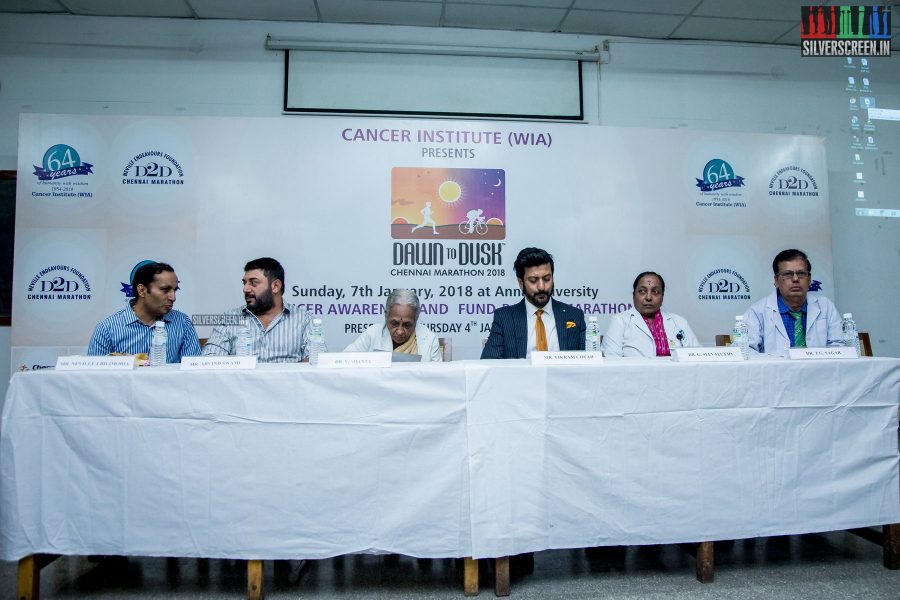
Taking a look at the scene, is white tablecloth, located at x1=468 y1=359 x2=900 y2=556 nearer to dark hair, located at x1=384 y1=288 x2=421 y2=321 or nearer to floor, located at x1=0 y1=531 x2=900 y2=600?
floor, located at x1=0 y1=531 x2=900 y2=600

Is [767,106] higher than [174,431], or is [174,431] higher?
[767,106]

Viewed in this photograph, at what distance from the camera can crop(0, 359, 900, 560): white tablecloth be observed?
1633mm

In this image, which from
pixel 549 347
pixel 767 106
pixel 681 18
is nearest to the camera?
pixel 549 347

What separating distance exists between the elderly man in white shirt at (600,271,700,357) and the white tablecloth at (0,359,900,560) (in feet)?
3.39

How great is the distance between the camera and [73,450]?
165 cm

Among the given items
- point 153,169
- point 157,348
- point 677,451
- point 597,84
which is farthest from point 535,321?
point 153,169

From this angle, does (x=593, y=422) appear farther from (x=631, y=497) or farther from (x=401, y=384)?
(x=401, y=384)

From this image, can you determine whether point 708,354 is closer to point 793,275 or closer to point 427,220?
point 793,275

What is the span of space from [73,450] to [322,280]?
1729 millimetres

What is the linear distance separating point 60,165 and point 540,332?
9.93 ft

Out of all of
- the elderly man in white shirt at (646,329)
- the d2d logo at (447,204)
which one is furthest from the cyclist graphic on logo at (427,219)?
the elderly man in white shirt at (646,329)

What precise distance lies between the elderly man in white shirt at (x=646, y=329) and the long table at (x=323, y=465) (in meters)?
1.03

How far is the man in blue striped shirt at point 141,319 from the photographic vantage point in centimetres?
224

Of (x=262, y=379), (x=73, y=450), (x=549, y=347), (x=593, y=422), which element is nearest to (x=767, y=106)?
(x=549, y=347)
